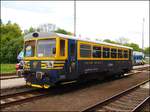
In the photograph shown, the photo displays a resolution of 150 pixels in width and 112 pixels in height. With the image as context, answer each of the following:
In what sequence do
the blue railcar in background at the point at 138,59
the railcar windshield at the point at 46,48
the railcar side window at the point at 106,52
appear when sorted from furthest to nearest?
the blue railcar in background at the point at 138,59 → the railcar side window at the point at 106,52 → the railcar windshield at the point at 46,48

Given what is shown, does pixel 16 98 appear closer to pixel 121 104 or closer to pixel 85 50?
pixel 121 104

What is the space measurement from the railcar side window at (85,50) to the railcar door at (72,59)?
68cm

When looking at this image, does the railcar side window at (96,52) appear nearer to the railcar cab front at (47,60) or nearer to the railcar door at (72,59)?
the railcar door at (72,59)

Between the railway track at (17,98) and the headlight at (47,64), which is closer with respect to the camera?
the railway track at (17,98)

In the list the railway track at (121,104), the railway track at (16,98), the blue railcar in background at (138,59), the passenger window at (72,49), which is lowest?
the railway track at (121,104)

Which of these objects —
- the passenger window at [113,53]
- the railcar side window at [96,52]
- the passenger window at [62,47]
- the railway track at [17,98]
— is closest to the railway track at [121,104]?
the railway track at [17,98]

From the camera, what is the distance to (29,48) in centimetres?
1310

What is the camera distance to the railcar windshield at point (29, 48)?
12.9 meters

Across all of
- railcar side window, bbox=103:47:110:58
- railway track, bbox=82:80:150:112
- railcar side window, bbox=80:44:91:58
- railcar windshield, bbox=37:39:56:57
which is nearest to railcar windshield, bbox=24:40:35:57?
railcar windshield, bbox=37:39:56:57

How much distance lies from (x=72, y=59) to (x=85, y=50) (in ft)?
4.89

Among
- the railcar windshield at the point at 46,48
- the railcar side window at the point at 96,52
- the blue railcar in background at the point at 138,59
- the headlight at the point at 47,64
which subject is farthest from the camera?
the blue railcar in background at the point at 138,59

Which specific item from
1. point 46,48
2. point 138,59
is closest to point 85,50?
point 46,48

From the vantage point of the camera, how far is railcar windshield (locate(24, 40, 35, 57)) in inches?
507

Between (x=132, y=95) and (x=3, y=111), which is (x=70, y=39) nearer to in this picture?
(x=132, y=95)
